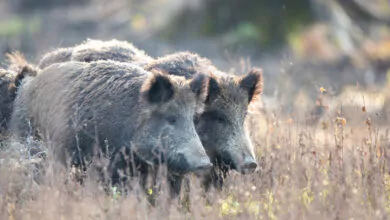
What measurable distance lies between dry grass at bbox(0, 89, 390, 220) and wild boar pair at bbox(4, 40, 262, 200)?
17.3 inches

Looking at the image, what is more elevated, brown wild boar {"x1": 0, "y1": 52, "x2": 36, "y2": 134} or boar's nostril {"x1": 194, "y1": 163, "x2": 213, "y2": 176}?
brown wild boar {"x1": 0, "y1": 52, "x2": 36, "y2": 134}

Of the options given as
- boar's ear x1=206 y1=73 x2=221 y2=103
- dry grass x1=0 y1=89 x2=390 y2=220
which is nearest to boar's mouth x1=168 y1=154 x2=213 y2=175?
dry grass x1=0 y1=89 x2=390 y2=220

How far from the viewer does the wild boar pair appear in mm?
8617

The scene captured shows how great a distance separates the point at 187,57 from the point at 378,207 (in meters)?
3.86

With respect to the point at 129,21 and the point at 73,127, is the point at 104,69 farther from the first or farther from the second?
the point at 129,21

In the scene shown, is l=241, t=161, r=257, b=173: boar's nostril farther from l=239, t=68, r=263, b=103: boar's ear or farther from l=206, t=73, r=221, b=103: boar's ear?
l=239, t=68, r=263, b=103: boar's ear

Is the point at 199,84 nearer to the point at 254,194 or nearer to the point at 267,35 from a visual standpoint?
the point at 254,194

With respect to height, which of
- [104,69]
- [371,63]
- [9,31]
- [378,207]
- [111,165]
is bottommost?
[378,207]

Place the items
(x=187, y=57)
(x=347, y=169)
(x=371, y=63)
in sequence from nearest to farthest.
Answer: (x=347, y=169) < (x=187, y=57) < (x=371, y=63)

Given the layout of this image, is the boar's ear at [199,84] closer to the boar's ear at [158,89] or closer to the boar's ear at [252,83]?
the boar's ear at [158,89]

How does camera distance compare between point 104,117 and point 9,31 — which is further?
point 9,31

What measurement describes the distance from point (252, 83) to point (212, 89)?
2.00 feet

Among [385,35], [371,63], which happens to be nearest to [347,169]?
[371,63]

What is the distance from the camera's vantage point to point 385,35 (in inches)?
1040
